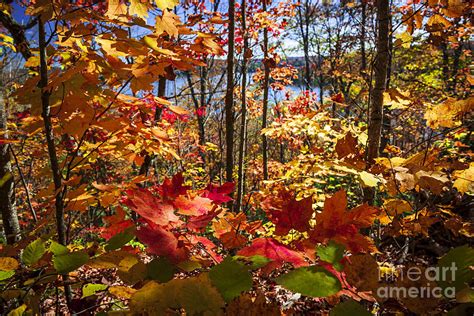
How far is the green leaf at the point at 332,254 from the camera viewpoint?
1.91 ft

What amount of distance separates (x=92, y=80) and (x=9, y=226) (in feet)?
5.61

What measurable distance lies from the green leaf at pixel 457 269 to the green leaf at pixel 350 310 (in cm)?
14

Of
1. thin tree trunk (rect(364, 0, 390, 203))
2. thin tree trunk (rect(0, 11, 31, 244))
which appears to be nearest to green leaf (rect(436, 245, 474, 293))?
thin tree trunk (rect(364, 0, 390, 203))

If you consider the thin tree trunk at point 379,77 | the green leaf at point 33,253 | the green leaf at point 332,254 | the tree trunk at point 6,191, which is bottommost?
the tree trunk at point 6,191

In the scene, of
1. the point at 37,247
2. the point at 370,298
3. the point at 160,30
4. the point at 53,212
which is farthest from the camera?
the point at 53,212

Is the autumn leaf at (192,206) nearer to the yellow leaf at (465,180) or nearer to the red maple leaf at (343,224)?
the red maple leaf at (343,224)

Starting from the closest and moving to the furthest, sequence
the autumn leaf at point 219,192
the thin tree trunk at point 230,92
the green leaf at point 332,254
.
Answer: the green leaf at point 332,254 → the autumn leaf at point 219,192 → the thin tree trunk at point 230,92

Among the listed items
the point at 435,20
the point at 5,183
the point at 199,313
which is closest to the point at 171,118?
the point at 5,183

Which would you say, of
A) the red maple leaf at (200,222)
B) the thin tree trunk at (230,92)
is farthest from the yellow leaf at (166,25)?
the thin tree trunk at (230,92)

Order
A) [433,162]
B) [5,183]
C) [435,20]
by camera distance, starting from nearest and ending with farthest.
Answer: [433,162], [435,20], [5,183]

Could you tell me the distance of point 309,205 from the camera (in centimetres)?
92

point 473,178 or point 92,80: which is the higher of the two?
point 92,80

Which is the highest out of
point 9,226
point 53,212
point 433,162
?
point 433,162

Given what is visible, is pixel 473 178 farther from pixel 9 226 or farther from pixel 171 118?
pixel 171 118
